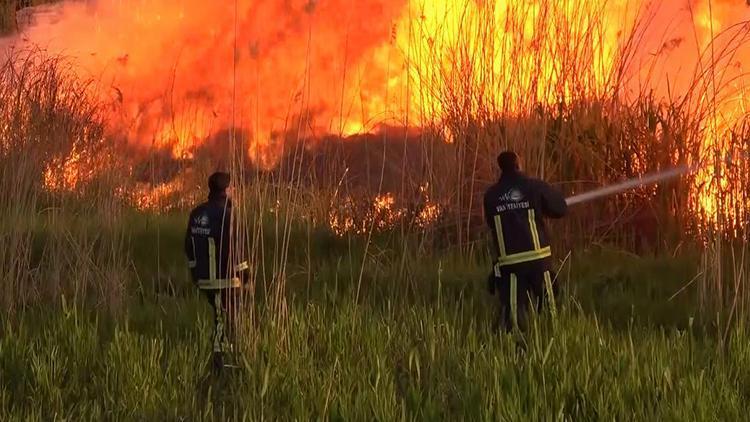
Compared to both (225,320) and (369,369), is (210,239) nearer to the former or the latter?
(225,320)

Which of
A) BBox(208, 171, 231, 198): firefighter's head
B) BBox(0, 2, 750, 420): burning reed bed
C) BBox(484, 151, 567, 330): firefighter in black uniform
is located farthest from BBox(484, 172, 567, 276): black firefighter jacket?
BBox(208, 171, 231, 198): firefighter's head

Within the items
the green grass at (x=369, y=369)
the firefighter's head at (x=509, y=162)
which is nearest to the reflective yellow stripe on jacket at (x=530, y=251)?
the firefighter's head at (x=509, y=162)

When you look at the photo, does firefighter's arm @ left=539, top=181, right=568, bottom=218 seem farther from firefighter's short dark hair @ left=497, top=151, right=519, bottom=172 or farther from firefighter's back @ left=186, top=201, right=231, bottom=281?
firefighter's back @ left=186, top=201, right=231, bottom=281

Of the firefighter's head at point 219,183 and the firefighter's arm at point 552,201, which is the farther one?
the firefighter's arm at point 552,201

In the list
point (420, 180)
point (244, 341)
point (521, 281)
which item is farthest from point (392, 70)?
point (244, 341)

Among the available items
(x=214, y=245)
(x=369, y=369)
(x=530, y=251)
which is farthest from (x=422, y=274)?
(x=369, y=369)

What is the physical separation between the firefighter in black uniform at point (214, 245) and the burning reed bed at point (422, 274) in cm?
14

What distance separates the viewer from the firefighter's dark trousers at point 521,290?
4.86m

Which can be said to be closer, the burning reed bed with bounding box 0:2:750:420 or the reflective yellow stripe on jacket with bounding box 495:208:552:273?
the burning reed bed with bounding box 0:2:750:420

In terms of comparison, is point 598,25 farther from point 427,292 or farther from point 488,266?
point 427,292

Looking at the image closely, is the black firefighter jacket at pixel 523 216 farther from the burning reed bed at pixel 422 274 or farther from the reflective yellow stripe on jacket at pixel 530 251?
the burning reed bed at pixel 422 274

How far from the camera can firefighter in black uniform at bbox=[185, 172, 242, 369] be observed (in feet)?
14.4

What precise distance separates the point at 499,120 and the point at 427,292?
190 centimetres

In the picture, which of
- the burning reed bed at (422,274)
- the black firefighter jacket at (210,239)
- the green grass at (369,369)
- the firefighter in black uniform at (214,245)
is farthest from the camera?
the black firefighter jacket at (210,239)
